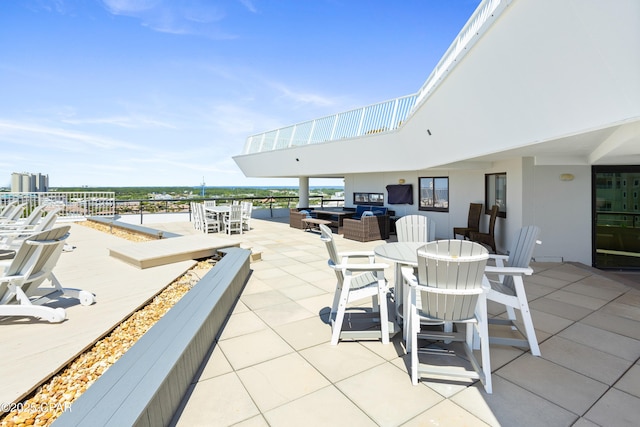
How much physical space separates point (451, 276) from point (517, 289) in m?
1.05

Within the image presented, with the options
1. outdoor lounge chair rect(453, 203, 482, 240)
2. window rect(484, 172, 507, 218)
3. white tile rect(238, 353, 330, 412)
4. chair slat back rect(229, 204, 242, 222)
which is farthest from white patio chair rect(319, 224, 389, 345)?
chair slat back rect(229, 204, 242, 222)

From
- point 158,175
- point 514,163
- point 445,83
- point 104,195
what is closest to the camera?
point 445,83

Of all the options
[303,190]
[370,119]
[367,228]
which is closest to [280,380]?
[367,228]

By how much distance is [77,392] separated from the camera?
202 cm

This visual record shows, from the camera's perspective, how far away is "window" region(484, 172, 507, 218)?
7223 millimetres

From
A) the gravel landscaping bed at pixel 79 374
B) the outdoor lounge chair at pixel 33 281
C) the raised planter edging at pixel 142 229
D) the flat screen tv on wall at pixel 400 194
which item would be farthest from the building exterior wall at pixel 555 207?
the raised planter edging at pixel 142 229

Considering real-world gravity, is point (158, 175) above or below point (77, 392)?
above

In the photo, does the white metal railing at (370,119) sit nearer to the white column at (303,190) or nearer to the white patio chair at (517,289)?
the white column at (303,190)

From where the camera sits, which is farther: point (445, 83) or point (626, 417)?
point (445, 83)

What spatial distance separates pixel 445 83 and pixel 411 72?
7.20 m

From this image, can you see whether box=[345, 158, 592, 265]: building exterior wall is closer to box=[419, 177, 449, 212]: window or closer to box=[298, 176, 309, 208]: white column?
box=[419, 177, 449, 212]: window

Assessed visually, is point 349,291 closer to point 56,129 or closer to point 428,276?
point 428,276

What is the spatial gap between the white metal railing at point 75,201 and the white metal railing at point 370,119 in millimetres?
6574

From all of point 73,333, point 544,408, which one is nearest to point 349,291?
point 544,408
